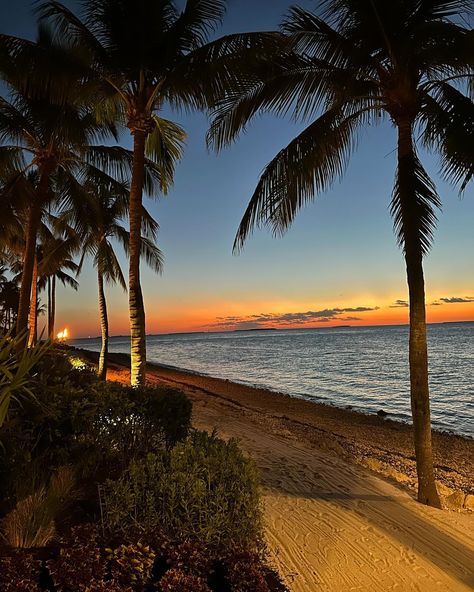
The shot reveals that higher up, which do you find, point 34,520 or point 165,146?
point 165,146

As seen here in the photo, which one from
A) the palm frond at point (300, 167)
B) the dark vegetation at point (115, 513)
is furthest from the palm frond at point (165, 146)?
the dark vegetation at point (115, 513)

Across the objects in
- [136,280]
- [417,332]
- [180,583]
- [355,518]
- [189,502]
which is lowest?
[355,518]

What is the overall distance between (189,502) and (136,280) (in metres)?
6.67

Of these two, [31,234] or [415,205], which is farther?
[31,234]

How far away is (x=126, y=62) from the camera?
360 inches

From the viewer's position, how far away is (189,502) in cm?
309

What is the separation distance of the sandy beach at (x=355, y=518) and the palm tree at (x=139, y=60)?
12.6ft

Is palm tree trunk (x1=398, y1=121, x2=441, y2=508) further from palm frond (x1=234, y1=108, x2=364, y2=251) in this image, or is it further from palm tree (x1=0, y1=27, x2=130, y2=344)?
palm tree (x1=0, y1=27, x2=130, y2=344)

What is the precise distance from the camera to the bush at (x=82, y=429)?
354cm

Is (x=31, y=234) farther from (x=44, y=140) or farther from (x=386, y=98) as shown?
(x=386, y=98)

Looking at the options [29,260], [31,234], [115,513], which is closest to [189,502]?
[115,513]

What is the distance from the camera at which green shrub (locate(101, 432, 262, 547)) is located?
3.06m

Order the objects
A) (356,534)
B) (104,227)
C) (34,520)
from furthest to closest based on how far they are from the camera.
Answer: (104,227)
(356,534)
(34,520)

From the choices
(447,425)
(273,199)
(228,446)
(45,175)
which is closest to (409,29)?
(273,199)
